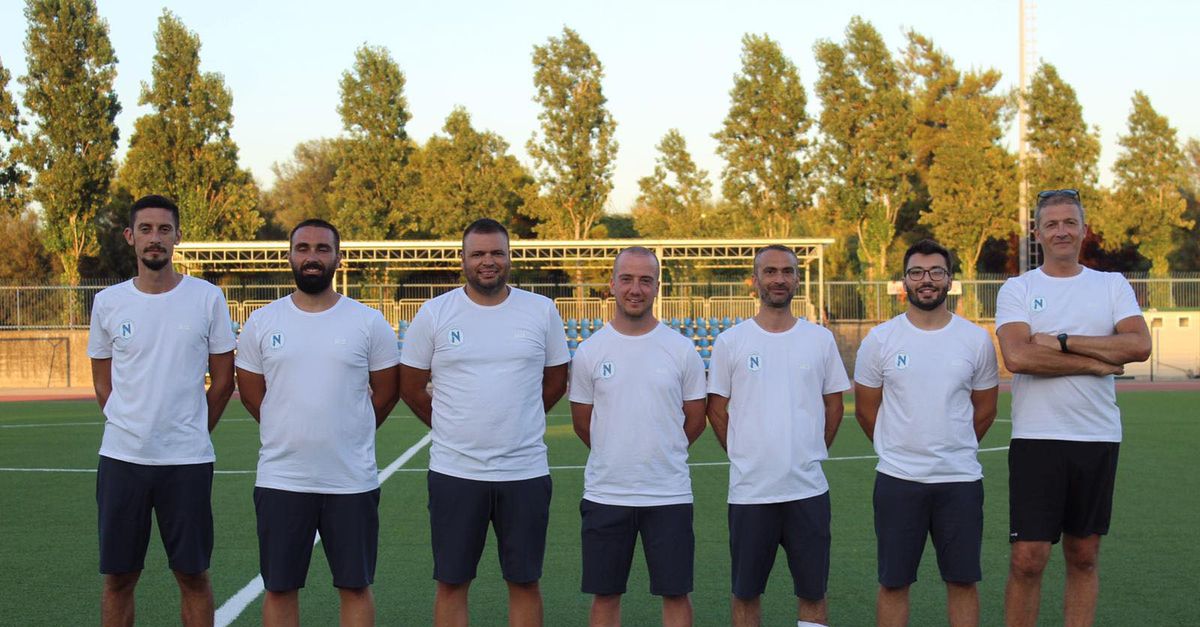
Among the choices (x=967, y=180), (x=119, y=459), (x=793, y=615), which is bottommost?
(x=793, y=615)

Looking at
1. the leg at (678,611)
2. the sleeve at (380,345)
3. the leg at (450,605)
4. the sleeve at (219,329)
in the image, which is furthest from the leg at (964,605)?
the sleeve at (219,329)

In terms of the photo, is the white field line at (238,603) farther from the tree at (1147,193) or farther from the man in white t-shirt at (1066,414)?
the tree at (1147,193)

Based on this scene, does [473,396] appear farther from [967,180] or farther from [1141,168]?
[1141,168]

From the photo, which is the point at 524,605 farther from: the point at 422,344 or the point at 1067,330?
the point at 1067,330

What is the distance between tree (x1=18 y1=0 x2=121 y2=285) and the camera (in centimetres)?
3234

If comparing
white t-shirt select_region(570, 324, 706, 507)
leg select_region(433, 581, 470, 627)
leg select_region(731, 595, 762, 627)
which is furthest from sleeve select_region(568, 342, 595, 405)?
leg select_region(731, 595, 762, 627)

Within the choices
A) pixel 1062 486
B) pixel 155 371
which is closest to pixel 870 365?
pixel 1062 486

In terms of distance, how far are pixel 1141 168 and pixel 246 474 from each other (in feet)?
120

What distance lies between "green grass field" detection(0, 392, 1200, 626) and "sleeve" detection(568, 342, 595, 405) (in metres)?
1.67

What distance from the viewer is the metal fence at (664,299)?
1149 inches

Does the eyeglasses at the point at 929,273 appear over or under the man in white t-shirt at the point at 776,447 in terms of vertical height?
over

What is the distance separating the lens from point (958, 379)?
17.2 ft

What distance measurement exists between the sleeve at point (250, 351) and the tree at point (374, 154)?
31303 millimetres

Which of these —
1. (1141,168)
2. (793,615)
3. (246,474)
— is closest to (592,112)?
(1141,168)
